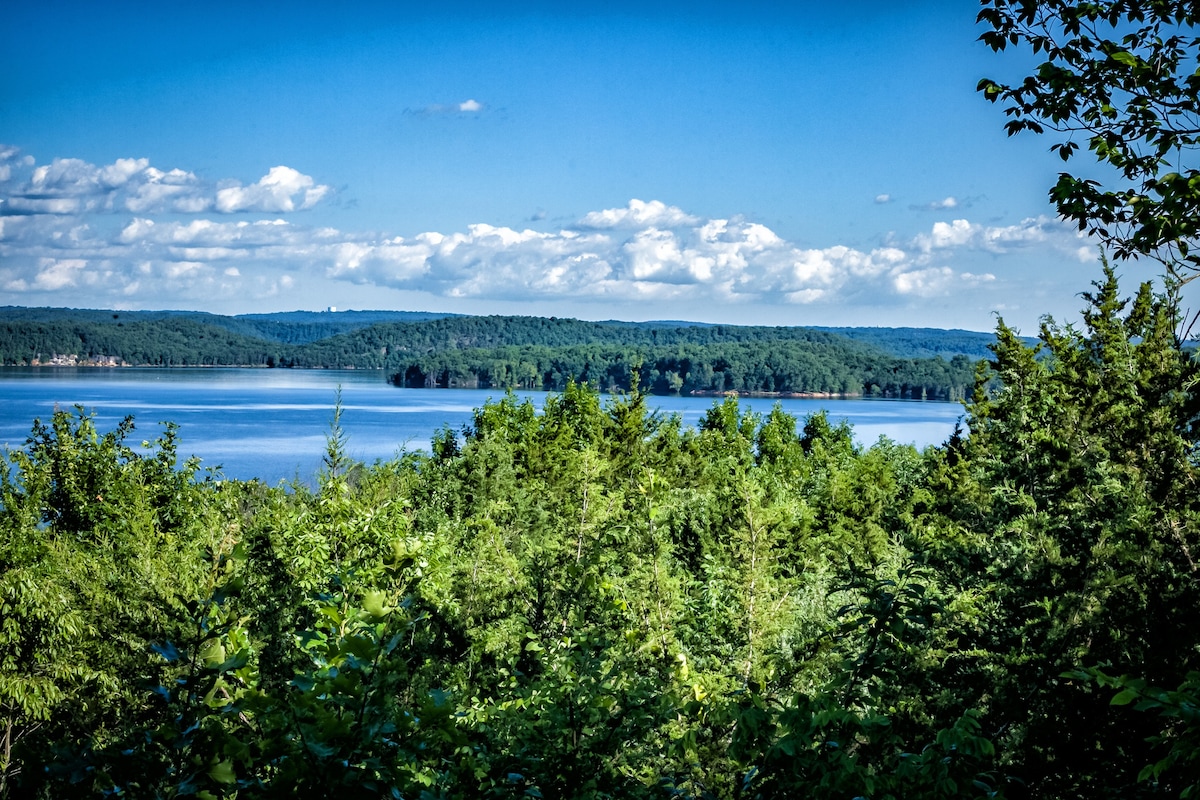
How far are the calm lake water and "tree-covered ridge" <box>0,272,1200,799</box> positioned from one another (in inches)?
783

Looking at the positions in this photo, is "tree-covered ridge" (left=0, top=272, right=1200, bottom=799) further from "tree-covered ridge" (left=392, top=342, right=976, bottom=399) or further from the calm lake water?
"tree-covered ridge" (left=392, top=342, right=976, bottom=399)

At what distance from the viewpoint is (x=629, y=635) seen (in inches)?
293

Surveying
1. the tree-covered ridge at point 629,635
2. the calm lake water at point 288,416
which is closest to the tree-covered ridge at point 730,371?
the calm lake water at point 288,416

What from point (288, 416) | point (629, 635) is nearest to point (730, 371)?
point (288, 416)

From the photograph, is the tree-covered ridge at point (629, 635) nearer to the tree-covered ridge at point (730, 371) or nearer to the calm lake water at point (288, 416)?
the calm lake water at point (288, 416)

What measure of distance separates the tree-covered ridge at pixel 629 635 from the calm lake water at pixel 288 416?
1988 centimetres

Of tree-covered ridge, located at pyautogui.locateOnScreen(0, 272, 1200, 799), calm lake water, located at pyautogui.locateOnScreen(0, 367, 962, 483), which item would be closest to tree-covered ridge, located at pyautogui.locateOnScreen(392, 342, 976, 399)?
calm lake water, located at pyautogui.locateOnScreen(0, 367, 962, 483)

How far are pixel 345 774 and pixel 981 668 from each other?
22.5ft

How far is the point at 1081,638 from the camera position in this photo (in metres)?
7.93

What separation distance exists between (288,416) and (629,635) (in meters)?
106

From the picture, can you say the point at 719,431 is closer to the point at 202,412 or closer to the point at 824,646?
the point at 824,646

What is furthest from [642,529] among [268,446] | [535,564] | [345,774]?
[268,446]

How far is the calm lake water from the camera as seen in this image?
6618 cm

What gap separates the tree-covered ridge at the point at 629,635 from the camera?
3.29 metres
